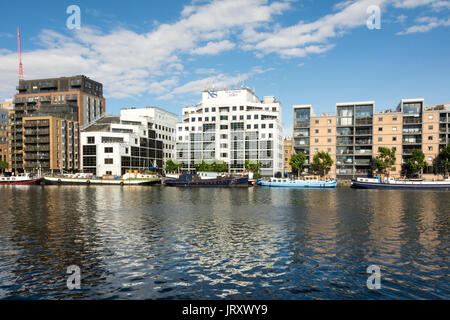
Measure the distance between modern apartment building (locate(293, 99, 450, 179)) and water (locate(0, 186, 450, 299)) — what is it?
339 ft

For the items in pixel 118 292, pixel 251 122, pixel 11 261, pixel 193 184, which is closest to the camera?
pixel 118 292

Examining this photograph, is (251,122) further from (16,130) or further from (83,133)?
(16,130)

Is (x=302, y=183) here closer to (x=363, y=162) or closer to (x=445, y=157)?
(x=363, y=162)

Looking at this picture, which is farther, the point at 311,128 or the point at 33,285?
the point at 311,128

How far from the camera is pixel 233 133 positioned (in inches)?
5935

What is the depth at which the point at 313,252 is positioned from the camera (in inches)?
983

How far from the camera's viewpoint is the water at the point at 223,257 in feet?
57.7

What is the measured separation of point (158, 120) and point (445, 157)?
5029 inches

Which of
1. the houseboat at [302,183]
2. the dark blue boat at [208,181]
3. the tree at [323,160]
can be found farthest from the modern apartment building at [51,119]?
the tree at [323,160]

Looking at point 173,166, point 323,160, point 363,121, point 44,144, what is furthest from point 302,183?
point 44,144

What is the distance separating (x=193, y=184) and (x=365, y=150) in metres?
71.8

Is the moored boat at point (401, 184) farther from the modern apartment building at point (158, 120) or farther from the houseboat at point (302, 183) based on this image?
the modern apartment building at point (158, 120)

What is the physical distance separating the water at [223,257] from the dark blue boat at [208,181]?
263 feet
